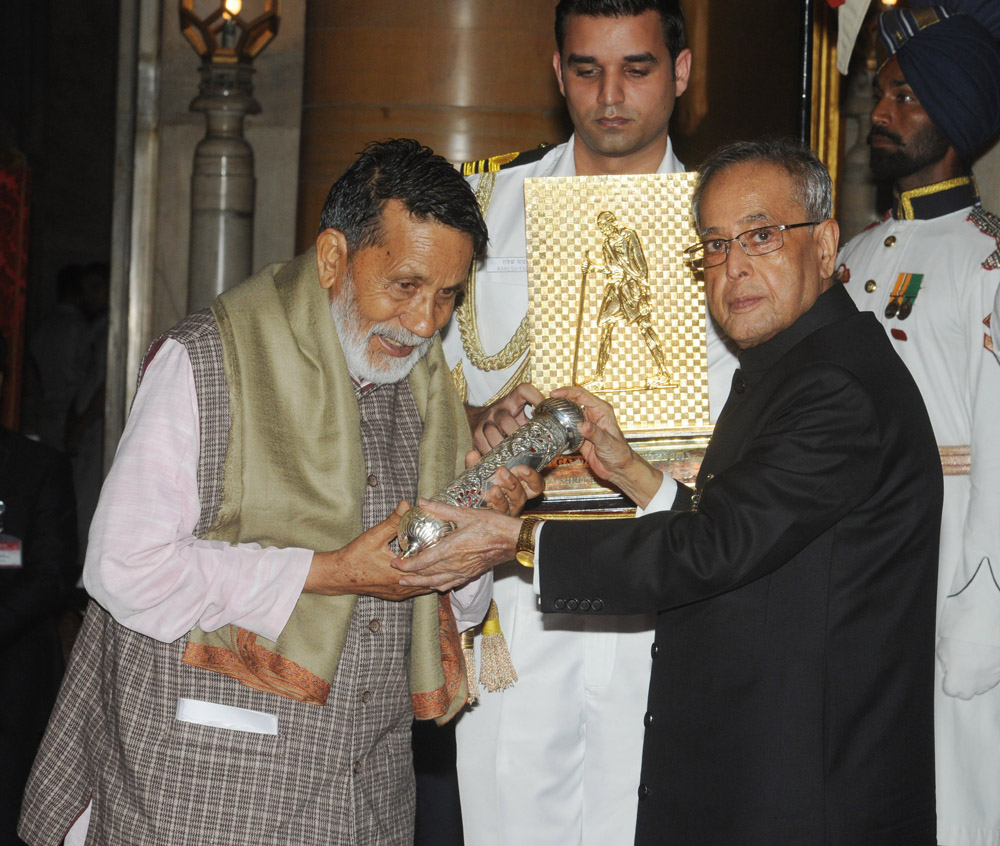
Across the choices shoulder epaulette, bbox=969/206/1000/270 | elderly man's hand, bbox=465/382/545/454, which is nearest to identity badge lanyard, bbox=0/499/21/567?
elderly man's hand, bbox=465/382/545/454

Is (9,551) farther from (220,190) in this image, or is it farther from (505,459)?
(220,190)

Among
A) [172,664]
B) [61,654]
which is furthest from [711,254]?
[61,654]

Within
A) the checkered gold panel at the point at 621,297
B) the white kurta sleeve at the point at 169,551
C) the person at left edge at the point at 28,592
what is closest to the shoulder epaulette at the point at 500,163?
the checkered gold panel at the point at 621,297

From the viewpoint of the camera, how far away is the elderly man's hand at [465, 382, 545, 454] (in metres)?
2.98

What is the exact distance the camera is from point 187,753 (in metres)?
2.36

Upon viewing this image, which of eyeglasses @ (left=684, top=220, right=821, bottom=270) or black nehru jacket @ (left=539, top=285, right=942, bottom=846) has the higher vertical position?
eyeglasses @ (left=684, top=220, right=821, bottom=270)

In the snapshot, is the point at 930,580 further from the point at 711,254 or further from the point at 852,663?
the point at 711,254

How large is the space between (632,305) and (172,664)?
1.43 metres

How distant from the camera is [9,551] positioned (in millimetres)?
4609

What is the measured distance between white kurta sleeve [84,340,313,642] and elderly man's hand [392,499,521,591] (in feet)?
0.72

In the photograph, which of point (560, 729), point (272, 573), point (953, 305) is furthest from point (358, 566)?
point (953, 305)

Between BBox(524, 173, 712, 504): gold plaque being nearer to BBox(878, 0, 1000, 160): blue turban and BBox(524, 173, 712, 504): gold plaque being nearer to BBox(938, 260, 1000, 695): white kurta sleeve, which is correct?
BBox(938, 260, 1000, 695): white kurta sleeve

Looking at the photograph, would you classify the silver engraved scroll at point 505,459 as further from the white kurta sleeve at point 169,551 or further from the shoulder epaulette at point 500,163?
the shoulder epaulette at point 500,163

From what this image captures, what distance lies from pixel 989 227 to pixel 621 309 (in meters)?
1.51
